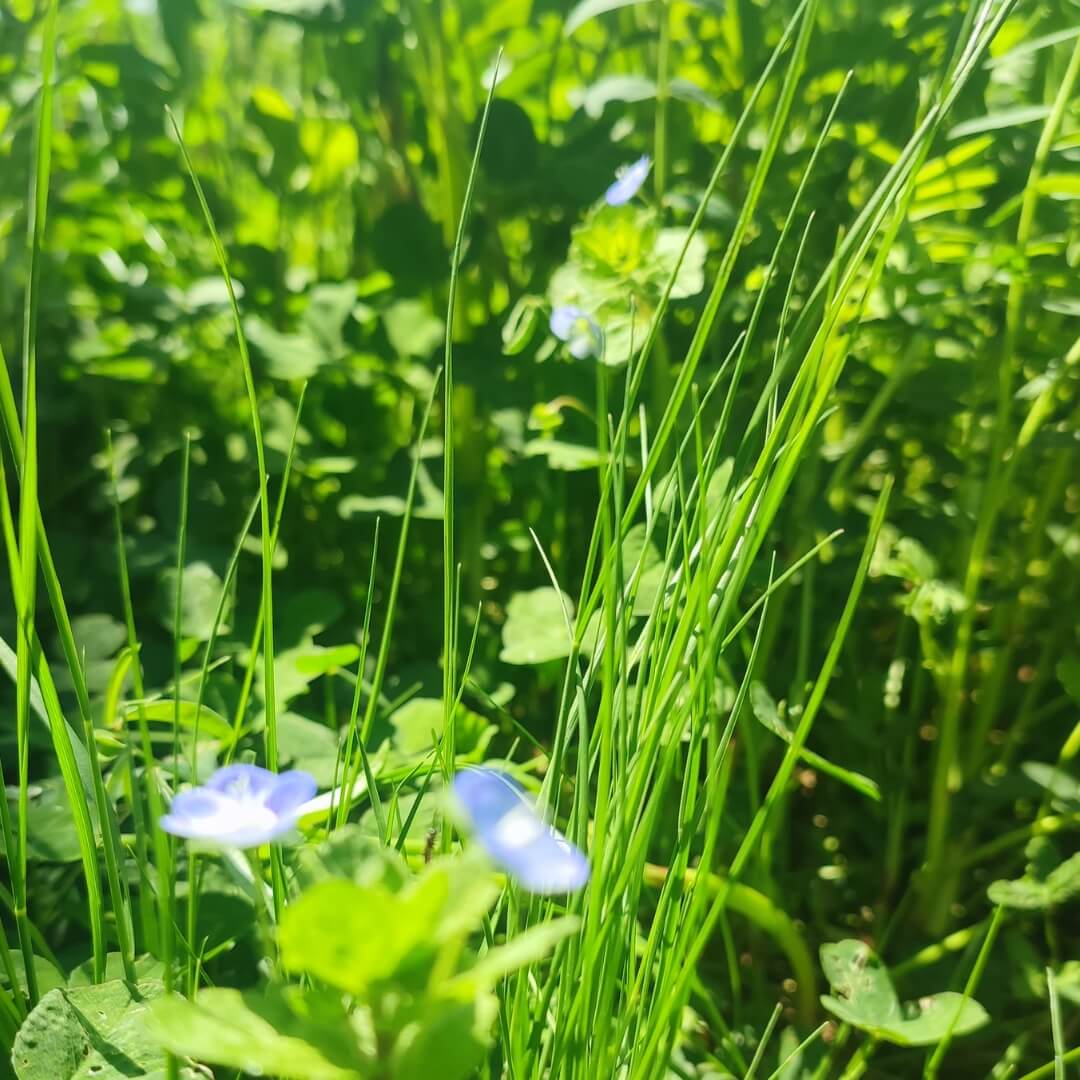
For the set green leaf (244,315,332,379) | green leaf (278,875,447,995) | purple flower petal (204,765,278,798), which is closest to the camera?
green leaf (278,875,447,995)

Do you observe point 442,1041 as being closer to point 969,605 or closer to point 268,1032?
point 268,1032

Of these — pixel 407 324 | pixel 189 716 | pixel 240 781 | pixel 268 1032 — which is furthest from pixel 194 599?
pixel 268 1032

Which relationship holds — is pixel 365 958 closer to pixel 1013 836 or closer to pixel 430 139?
pixel 1013 836

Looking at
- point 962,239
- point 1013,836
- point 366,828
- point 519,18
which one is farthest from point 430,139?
point 1013,836

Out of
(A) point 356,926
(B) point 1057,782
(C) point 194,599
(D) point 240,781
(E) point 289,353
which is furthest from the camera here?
(E) point 289,353

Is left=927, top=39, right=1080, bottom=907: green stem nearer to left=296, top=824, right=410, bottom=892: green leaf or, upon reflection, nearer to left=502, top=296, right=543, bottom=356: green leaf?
left=502, top=296, right=543, bottom=356: green leaf

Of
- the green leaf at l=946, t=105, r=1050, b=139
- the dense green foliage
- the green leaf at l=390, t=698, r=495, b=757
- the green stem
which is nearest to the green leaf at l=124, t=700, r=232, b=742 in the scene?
the dense green foliage
